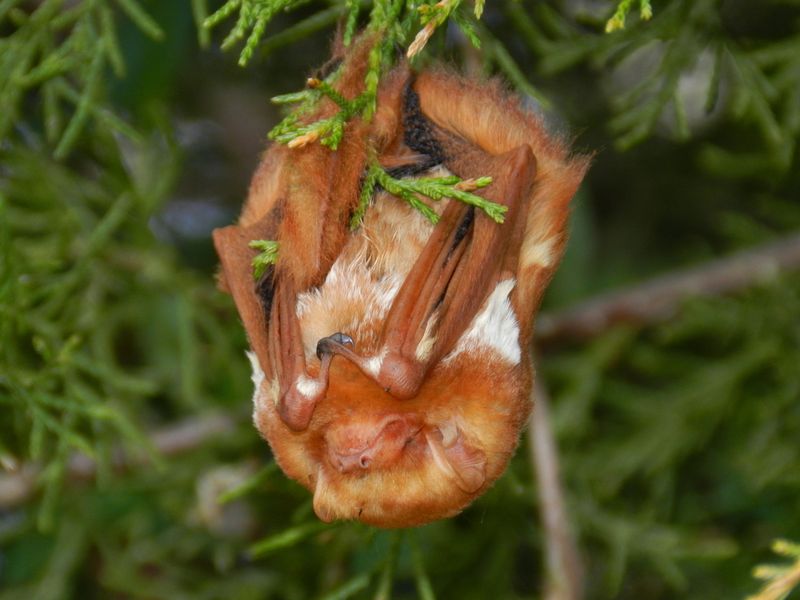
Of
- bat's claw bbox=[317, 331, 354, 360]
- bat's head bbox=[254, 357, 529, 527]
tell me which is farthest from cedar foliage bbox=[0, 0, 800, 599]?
bat's claw bbox=[317, 331, 354, 360]

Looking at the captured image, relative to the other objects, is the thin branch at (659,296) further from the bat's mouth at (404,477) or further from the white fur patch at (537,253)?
the bat's mouth at (404,477)

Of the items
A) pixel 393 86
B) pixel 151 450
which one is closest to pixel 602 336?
pixel 151 450

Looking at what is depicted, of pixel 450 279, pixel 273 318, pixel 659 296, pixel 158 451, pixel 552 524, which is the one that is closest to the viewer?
pixel 450 279

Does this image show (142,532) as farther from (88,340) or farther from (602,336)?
(602,336)

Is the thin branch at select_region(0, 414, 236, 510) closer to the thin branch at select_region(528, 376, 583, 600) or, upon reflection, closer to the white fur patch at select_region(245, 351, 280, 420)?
the thin branch at select_region(528, 376, 583, 600)

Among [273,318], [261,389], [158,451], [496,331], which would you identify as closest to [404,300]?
[496,331]

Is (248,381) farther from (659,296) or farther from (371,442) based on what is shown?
(371,442)
